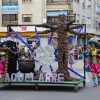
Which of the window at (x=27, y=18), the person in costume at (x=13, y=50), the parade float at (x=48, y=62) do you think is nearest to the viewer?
the parade float at (x=48, y=62)

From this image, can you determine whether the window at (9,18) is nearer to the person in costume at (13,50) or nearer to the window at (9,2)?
the window at (9,2)

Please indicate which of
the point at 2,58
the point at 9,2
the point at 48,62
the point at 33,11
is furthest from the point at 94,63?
the point at 9,2

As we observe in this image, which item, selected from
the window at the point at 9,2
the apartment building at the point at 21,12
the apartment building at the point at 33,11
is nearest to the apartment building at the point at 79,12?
the apartment building at the point at 33,11

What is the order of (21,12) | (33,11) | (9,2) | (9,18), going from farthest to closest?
(9,18), (9,2), (21,12), (33,11)

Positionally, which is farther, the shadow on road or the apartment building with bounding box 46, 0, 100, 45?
the apartment building with bounding box 46, 0, 100, 45

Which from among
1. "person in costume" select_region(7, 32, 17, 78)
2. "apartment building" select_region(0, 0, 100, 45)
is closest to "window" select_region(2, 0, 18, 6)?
"apartment building" select_region(0, 0, 100, 45)

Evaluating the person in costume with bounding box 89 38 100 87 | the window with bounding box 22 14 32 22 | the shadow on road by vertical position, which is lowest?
the shadow on road

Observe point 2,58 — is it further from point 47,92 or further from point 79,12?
point 79,12

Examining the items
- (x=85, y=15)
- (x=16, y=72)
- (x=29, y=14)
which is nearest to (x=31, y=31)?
(x=29, y=14)

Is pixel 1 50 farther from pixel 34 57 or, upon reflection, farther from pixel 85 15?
pixel 85 15

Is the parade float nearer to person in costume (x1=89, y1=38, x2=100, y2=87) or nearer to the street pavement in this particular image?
the street pavement

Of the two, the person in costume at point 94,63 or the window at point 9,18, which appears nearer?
the person in costume at point 94,63

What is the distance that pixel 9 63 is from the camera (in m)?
13.9

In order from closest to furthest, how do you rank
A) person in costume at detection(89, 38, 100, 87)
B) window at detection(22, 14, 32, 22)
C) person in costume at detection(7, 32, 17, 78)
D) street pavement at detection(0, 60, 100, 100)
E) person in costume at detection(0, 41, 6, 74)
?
1. street pavement at detection(0, 60, 100, 100)
2. person in costume at detection(0, 41, 6, 74)
3. person in costume at detection(7, 32, 17, 78)
4. person in costume at detection(89, 38, 100, 87)
5. window at detection(22, 14, 32, 22)
